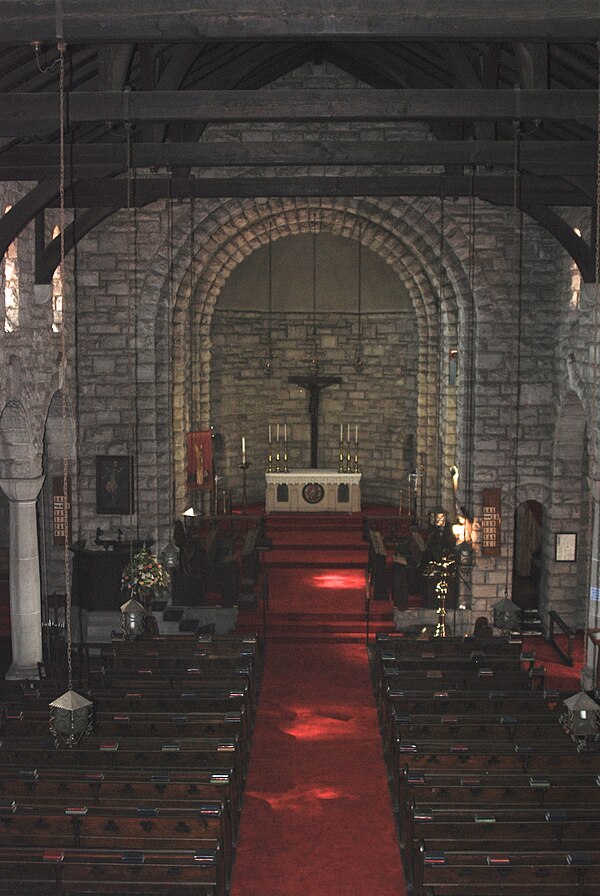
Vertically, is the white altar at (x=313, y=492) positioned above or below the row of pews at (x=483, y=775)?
above

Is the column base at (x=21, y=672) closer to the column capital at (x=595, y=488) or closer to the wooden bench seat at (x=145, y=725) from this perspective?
the wooden bench seat at (x=145, y=725)

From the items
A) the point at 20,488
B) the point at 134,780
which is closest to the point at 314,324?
the point at 20,488

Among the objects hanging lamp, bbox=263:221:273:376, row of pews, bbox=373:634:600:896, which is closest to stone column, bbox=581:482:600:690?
row of pews, bbox=373:634:600:896

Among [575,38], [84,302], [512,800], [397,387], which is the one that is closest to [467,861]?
[512,800]

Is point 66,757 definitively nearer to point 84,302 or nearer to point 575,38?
point 575,38

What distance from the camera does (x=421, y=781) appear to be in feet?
35.5

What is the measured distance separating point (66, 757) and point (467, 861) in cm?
454

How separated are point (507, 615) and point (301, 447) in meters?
16.2

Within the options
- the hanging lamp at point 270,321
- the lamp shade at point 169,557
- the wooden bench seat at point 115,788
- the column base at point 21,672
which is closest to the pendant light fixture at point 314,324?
the hanging lamp at point 270,321

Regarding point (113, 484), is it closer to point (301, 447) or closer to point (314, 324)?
point (314, 324)

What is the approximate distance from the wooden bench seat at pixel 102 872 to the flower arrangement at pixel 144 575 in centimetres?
569

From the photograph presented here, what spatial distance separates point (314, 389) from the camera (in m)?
27.0

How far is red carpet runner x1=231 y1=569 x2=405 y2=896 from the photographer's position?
10.9 meters

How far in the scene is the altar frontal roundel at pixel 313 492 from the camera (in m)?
25.3
